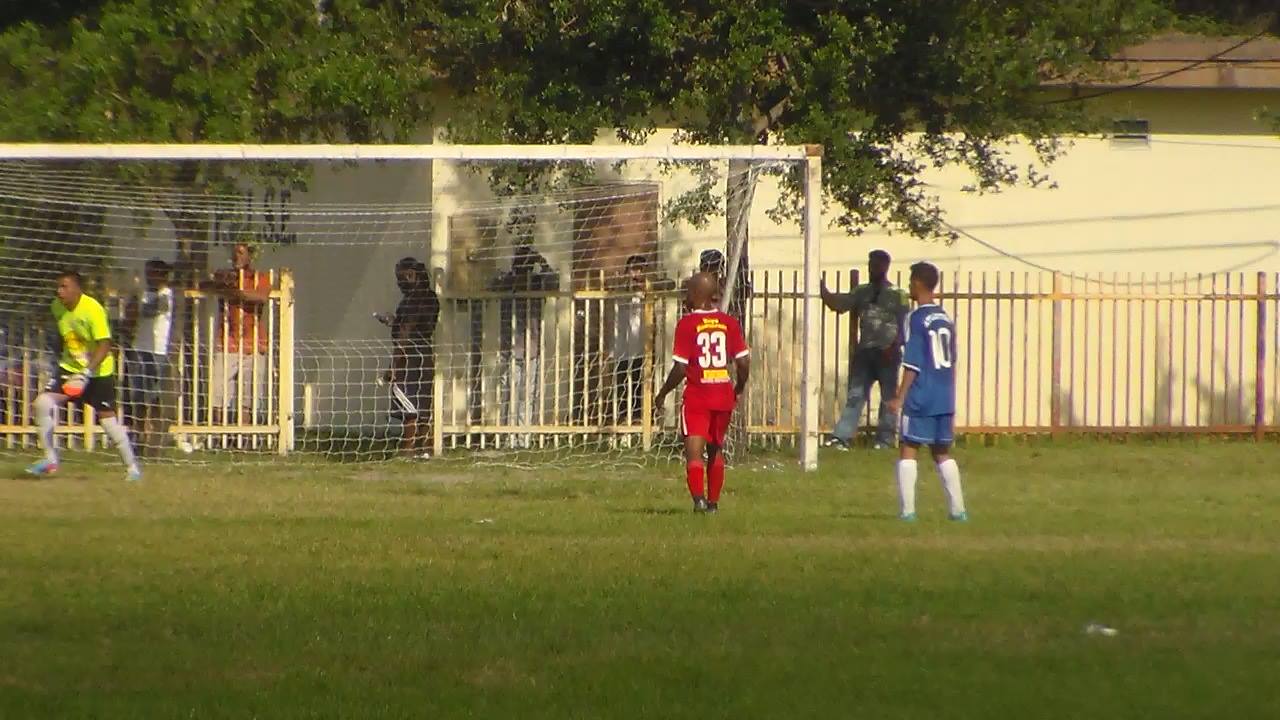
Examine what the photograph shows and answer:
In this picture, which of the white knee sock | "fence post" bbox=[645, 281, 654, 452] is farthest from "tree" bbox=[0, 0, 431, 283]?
the white knee sock

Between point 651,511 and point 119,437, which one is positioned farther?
point 119,437

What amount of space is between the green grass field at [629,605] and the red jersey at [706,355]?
848 mm

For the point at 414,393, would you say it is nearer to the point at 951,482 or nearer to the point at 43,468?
the point at 43,468

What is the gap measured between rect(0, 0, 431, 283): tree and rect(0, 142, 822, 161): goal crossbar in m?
1.82

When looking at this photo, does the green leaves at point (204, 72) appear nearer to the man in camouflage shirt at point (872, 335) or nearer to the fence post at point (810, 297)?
the fence post at point (810, 297)

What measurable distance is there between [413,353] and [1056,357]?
303 inches

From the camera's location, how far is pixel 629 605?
28.5 ft

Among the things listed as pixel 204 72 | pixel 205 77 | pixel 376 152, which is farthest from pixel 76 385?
pixel 204 72

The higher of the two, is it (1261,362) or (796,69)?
(796,69)

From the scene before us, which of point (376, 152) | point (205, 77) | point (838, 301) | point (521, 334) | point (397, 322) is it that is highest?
point (205, 77)

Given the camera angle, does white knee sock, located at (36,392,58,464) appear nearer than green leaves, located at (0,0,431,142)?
Yes

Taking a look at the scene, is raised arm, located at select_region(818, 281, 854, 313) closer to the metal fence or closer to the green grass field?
the metal fence

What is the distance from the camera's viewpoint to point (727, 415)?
12.6m

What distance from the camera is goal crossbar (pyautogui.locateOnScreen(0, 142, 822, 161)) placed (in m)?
15.6
